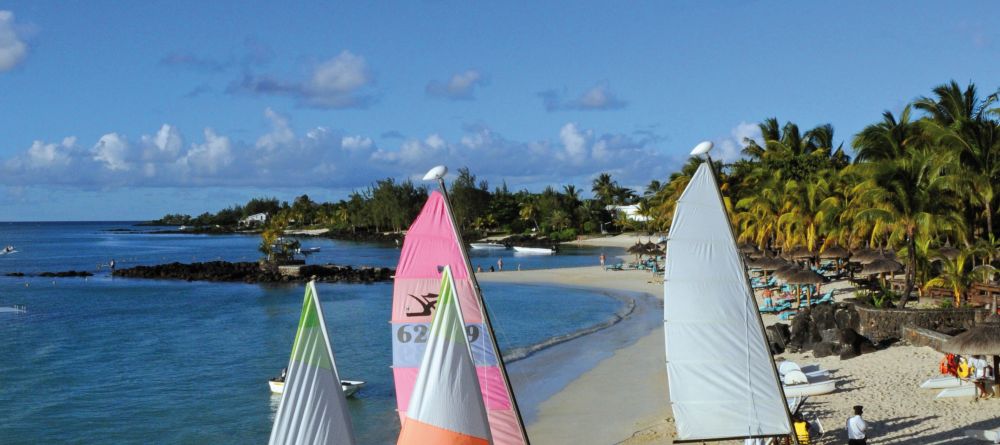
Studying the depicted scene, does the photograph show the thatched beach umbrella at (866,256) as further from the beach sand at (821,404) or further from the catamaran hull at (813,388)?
the catamaran hull at (813,388)

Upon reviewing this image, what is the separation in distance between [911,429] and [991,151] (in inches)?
857

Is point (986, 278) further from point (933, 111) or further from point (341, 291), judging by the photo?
point (341, 291)

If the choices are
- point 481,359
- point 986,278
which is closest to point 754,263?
point 986,278

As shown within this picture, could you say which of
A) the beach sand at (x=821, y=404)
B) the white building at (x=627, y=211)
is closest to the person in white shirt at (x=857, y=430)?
the beach sand at (x=821, y=404)

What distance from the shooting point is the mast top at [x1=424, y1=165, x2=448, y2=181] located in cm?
1139

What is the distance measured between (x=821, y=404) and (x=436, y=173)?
1296 cm

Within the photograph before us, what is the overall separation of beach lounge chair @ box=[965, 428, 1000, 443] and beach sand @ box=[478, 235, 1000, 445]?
0.20 m

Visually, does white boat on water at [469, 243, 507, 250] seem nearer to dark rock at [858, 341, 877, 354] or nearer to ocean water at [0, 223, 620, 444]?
ocean water at [0, 223, 620, 444]

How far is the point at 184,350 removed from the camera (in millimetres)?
39469

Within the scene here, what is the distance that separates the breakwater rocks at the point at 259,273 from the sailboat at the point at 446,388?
61.2m

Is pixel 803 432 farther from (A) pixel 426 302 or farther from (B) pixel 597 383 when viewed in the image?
(B) pixel 597 383

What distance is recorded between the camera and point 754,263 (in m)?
45.0

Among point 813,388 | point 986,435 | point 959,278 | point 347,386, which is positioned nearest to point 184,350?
point 347,386

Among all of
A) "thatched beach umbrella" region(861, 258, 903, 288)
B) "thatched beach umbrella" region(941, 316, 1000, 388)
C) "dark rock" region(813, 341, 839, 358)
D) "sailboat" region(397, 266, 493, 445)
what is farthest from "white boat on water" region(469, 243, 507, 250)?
"sailboat" region(397, 266, 493, 445)
